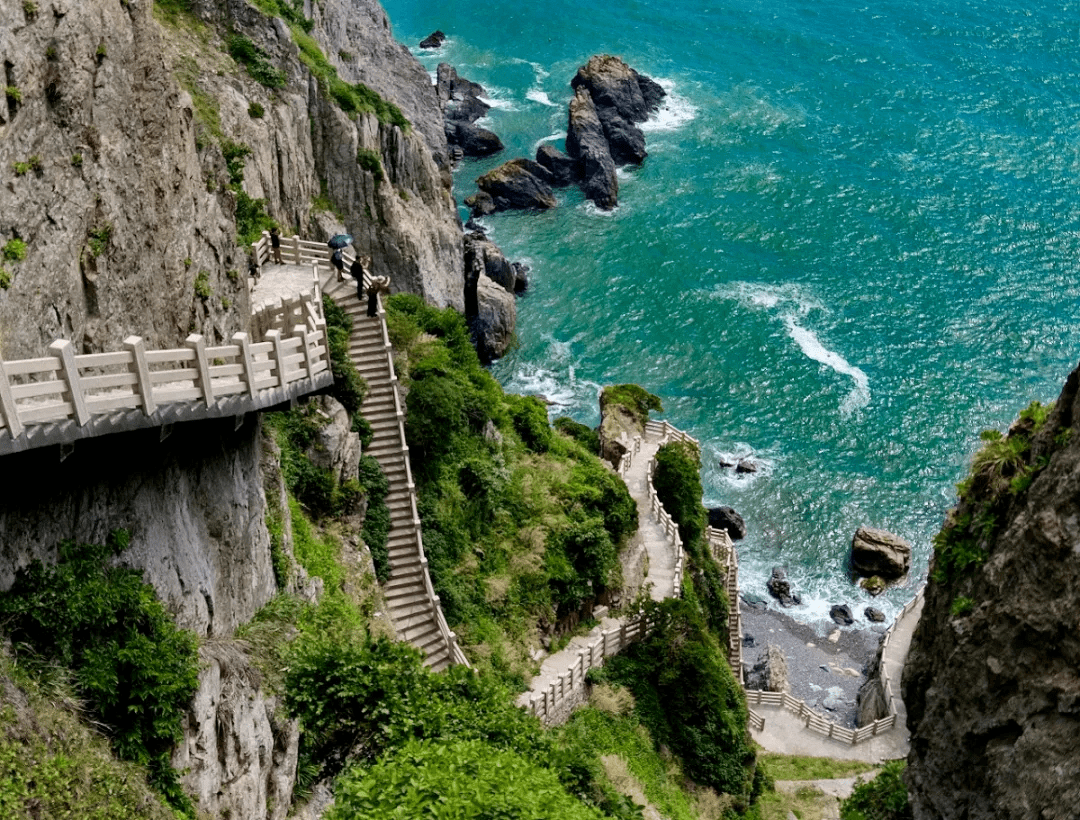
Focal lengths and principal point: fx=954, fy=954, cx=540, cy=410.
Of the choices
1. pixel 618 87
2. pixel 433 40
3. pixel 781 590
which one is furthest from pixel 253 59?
pixel 433 40

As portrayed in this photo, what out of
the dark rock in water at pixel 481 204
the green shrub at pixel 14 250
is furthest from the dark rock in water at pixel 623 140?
the green shrub at pixel 14 250

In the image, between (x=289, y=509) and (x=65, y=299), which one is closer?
(x=65, y=299)

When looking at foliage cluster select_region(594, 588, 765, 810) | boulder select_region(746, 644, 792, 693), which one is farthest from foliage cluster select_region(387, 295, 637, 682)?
boulder select_region(746, 644, 792, 693)

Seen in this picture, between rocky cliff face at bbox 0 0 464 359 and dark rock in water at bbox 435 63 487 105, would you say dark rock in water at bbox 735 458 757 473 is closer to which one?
rocky cliff face at bbox 0 0 464 359

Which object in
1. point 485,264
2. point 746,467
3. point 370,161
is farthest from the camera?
point 485,264

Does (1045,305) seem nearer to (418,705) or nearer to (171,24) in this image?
(171,24)

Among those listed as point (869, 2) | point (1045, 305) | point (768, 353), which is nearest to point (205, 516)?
point (768, 353)

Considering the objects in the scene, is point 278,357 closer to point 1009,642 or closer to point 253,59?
point 1009,642
